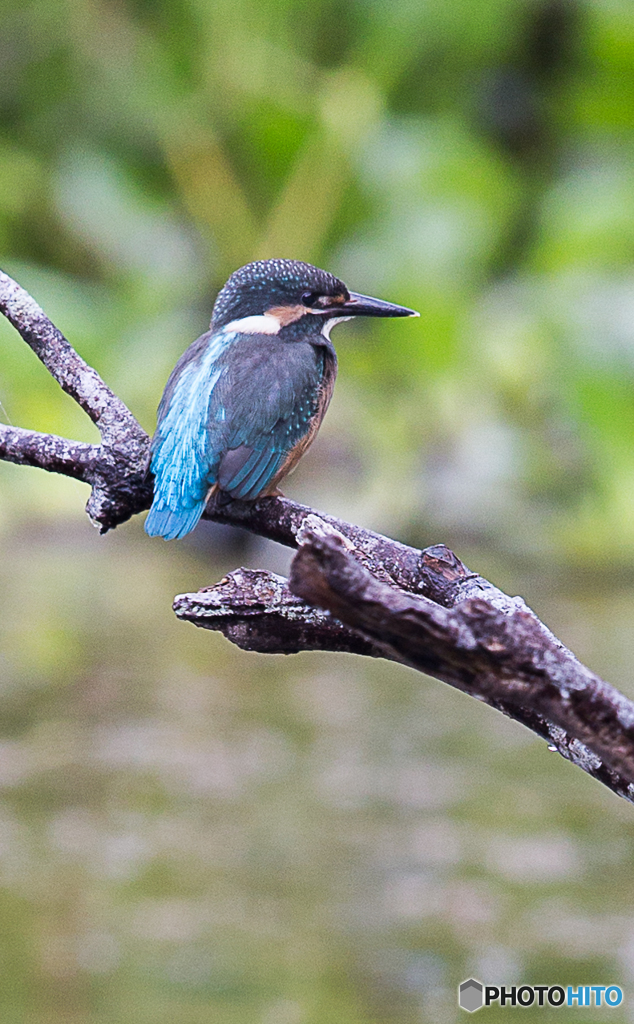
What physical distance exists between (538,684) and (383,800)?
1567mm

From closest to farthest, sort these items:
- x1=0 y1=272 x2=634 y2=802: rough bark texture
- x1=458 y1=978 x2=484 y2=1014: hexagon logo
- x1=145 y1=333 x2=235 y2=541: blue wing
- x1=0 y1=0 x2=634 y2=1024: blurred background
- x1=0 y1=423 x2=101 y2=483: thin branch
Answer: x1=0 y1=272 x2=634 y2=802: rough bark texture < x1=0 y1=423 x2=101 y2=483: thin branch < x1=145 y1=333 x2=235 y2=541: blue wing < x1=458 y1=978 x2=484 y2=1014: hexagon logo < x1=0 y1=0 x2=634 y2=1024: blurred background

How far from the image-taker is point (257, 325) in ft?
4.34

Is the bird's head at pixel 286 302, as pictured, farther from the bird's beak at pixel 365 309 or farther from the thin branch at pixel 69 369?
the thin branch at pixel 69 369

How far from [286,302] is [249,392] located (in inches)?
5.9

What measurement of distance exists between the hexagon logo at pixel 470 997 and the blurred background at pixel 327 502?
0.05 feet

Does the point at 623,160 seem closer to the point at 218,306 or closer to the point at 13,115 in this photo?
the point at 13,115

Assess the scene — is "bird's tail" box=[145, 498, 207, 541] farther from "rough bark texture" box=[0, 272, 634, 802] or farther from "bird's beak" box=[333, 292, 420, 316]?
"bird's beak" box=[333, 292, 420, 316]

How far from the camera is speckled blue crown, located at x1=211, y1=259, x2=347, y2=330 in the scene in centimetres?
133

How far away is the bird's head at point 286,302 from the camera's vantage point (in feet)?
4.36

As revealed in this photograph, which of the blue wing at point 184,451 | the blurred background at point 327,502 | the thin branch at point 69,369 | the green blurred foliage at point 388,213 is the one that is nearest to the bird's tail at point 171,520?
the blue wing at point 184,451

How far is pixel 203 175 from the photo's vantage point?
4.05 metres

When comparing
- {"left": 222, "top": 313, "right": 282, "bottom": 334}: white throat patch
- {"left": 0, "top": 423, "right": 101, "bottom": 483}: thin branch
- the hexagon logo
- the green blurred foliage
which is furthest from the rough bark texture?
the green blurred foliage

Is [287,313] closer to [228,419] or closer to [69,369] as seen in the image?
[228,419]

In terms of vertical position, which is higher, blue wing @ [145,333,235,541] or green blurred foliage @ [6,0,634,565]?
green blurred foliage @ [6,0,634,565]
